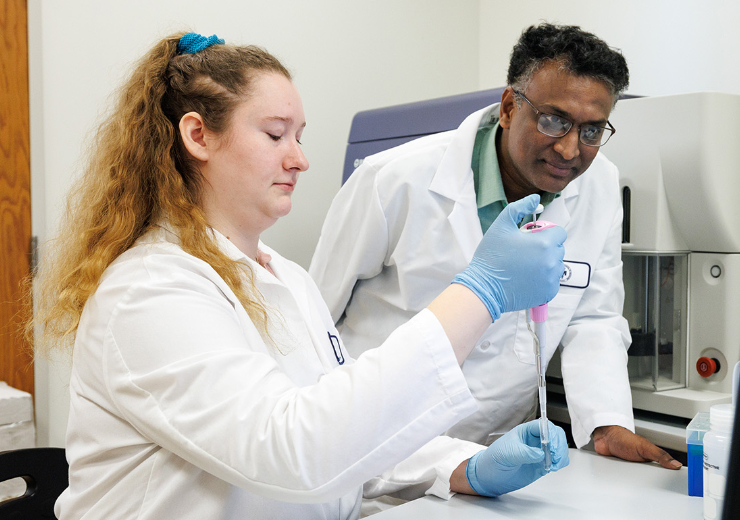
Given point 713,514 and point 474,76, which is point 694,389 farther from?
point 474,76

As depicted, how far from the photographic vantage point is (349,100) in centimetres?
262

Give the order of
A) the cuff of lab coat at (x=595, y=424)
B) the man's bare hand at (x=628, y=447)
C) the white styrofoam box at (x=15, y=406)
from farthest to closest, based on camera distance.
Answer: the white styrofoam box at (x=15, y=406), the cuff of lab coat at (x=595, y=424), the man's bare hand at (x=628, y=447)

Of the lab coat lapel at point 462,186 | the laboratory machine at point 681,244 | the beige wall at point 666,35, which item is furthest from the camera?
the beige wall at point 666,35

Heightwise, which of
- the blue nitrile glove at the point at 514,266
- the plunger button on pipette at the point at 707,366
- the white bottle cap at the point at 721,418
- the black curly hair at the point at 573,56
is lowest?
the plunger button on pipette at the point at 707,366

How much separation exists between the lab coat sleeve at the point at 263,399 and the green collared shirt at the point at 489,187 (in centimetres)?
81

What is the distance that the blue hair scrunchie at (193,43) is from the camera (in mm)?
994

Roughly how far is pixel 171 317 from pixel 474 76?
8.13 ft

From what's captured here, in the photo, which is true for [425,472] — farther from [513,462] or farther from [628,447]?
[628,447]

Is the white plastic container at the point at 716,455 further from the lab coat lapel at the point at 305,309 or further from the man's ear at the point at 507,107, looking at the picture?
the man's ear at the point at 507,107

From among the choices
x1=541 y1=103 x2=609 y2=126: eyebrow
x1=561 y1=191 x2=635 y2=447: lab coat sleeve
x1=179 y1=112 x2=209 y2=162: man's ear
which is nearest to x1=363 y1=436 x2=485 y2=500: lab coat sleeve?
x1=561 y1=191 x2=635 y2=447: lab coat sleeve

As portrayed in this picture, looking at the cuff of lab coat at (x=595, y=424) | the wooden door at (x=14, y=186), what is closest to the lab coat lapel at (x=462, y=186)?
the cuff of lab coat at (x=595, y=424)

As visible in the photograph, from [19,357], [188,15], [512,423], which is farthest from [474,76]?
[19,357]

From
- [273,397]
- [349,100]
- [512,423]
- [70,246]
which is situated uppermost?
[349,100]

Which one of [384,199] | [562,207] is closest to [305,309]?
[384,199]
